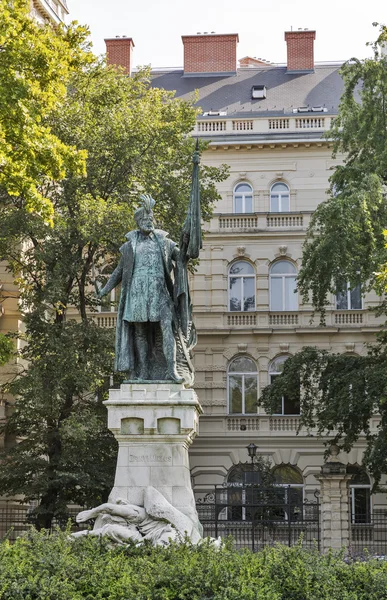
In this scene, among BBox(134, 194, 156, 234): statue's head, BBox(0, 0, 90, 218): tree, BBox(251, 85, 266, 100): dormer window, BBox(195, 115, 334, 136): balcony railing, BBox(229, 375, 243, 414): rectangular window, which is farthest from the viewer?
BBox(251, 85, 266, 100): dormer window

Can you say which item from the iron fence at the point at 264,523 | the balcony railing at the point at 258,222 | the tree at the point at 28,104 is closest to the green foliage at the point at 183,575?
the tree at the point at 28,104

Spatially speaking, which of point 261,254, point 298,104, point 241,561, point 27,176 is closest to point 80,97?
point 27,176

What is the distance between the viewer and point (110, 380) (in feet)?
95.8

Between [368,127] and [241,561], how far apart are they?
→ 18.8m

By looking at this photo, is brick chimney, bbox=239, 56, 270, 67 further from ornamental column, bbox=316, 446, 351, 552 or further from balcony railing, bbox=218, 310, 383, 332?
ornamental column, bbox=316, 446, 351, 552

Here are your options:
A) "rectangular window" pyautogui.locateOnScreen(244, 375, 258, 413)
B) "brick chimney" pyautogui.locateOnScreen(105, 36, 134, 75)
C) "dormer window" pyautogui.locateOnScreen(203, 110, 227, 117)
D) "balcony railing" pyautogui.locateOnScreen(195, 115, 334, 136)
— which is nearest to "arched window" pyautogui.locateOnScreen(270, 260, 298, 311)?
"rectangular window" pyautogui.locateOnScreen(244, 375, 258, 413)

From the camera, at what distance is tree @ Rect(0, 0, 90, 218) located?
701 inches

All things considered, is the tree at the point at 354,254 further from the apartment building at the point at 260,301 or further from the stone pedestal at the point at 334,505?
the apartment building at the point at 260,301

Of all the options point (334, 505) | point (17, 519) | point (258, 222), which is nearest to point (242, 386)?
point (258, 222)

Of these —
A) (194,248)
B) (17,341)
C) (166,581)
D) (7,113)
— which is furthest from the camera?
(17,341)

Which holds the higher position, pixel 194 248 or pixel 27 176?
pixel 27 176

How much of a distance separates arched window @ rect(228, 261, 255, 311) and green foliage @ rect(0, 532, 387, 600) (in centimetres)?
2788

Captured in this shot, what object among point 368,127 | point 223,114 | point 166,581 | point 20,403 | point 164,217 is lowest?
point 166,581

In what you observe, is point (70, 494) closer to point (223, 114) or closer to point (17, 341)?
point (17, 341)
